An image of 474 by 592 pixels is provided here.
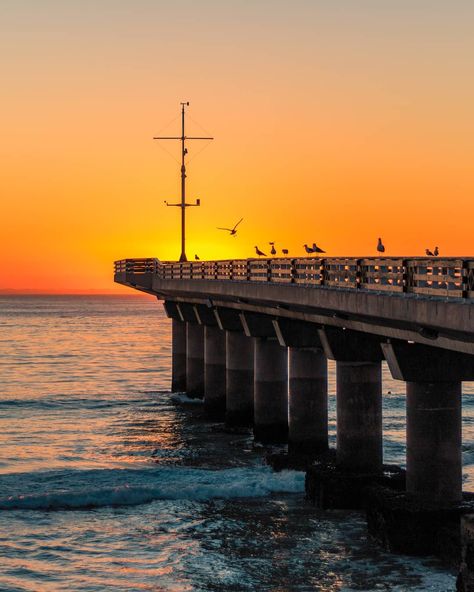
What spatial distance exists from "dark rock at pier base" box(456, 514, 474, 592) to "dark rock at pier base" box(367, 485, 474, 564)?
4551 mm

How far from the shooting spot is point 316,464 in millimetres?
37500

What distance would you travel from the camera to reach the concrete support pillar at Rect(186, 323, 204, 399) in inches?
2616

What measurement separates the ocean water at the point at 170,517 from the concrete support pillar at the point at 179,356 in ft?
22.5

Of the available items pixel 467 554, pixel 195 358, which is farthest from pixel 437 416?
pixel 195 358

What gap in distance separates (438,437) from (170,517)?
9217 millimetres

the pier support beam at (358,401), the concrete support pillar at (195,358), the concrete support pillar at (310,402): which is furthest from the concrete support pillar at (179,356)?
the pier support beam at (358,401)

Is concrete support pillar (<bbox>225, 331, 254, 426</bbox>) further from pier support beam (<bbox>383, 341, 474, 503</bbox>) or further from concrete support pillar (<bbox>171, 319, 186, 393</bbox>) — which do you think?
pier support beam (<bbox>383, 341, 474, 503</bbox>)

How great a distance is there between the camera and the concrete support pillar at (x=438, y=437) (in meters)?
30.0

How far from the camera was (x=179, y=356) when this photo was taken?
72875mm

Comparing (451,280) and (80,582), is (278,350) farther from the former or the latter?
(451,280)

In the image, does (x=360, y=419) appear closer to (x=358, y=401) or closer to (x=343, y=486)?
(x=358, y=401)

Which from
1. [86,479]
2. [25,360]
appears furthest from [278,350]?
[25,360]

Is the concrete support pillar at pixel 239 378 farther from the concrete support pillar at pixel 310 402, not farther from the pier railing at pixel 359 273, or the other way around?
the concrete support pillar at pixel 310 402

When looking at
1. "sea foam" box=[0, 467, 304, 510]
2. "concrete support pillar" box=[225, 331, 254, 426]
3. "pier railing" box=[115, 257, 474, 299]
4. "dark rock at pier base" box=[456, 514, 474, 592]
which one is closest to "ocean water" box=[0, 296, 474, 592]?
"sea foam" box=[0, 467, 304, 510]
